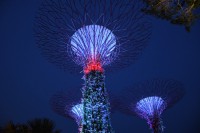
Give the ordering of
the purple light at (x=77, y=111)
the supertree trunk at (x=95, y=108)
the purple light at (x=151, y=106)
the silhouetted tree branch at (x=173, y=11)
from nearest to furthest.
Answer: the silhouetted tree branch at (x=173, y=11) → the supertree trunk at (x=95, y=108) → the purple light at (x=77, y=111) → the purple light at (x=151, y=106)

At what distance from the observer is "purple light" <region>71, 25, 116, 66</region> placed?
17156 millimetres

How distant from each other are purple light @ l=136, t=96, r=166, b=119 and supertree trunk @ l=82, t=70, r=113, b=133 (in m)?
17.6

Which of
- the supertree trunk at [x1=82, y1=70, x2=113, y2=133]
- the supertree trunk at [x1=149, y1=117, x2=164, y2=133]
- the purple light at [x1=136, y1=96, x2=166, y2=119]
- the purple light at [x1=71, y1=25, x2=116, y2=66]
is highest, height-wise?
the purple light at [x1=136, y1=96, x2=166, y2=119]

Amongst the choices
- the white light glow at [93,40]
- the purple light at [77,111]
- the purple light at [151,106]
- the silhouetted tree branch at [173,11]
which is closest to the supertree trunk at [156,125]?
the purple light at [151,106]

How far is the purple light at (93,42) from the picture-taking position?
17.2 meters

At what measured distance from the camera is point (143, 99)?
32719 mm

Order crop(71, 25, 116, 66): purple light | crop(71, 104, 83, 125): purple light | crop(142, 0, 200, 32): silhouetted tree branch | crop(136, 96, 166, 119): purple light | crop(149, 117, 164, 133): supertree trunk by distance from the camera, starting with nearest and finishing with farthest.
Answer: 1. crop(142, 0, 200, 32): silhouetted tree branch
2. crop(71, 25, 116, 66): purple light
3. crop(71, 104, 83, 125): purple light
4. crop(149, 117, 164, 133): supertree trunk
5. crop(136, 96, 166, 119): purple light

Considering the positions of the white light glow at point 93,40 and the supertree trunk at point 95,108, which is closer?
the supertree trunk at point 95,108

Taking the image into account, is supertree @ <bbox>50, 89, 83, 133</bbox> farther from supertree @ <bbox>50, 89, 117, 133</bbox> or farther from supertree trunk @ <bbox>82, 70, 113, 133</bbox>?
supertree trunk @ <bbox>82, 70, 113, 133</bbox>

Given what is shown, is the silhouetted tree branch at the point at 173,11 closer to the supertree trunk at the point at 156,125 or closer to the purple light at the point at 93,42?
the purple light at the point at 93,42

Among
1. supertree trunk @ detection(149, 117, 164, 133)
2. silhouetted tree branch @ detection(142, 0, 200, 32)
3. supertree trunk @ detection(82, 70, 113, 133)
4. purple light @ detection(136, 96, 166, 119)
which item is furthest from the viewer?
purple light @ detection(136, 96, 166, 119)

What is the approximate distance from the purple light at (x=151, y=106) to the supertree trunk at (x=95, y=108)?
17.6 meters

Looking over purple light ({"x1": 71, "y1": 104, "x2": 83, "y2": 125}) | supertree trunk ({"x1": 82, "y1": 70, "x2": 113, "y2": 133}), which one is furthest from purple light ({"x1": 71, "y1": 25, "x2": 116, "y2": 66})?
purple light ({"x1": 71, "y1": 104, "x2": 83, "y2": 125})

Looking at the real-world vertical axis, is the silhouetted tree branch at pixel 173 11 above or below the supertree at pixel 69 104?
below
